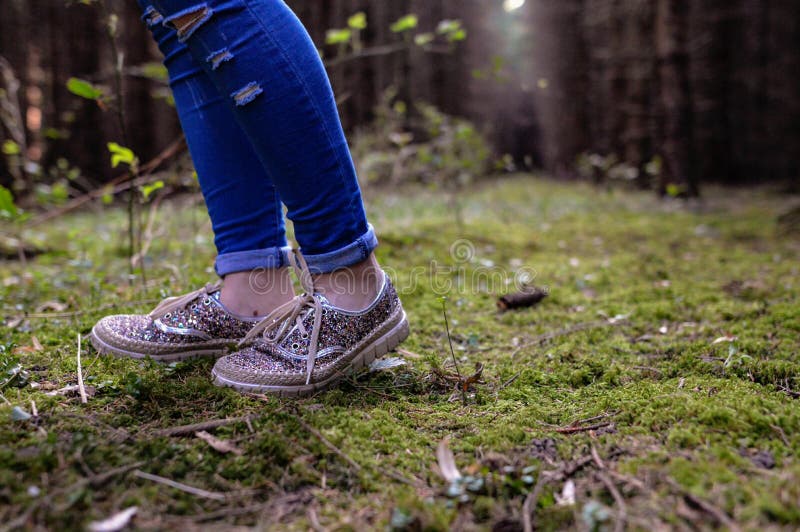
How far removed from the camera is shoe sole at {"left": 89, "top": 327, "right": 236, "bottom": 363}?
1.54 m

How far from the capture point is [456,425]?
127 cm

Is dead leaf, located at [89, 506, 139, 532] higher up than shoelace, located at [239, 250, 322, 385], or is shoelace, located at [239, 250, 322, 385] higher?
shoelace, located at [239, 250, 322, 385]

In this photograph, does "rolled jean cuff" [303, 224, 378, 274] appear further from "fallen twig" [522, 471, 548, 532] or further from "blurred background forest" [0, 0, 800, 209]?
"blurred background forest" [0, 0, 800, 209]

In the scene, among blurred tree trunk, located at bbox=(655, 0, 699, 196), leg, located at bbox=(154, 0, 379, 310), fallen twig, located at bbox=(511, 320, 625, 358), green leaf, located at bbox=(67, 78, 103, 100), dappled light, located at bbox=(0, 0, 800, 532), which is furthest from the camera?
blurred tree trunk, located at bbox=(655, 0, 699, 196)

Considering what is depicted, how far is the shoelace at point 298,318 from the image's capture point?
137cm

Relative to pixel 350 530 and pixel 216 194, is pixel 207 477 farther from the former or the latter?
pixel 216 194

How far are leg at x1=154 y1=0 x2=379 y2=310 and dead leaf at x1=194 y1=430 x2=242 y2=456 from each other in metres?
0.48

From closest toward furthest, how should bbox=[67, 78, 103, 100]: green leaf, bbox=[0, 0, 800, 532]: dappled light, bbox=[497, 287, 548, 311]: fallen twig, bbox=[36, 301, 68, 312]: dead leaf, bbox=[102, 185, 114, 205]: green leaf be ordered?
bbox=[0, 0, 800, 532]: dappled light, bbox=[67, 78, 103, 100]: green leaf, bbox=[36, 301, 68, 312]: dead leaf, bbox=[497, 287, 548, 311]: fallen twig, bbox=[102, 185, 114, 205]: green leaf

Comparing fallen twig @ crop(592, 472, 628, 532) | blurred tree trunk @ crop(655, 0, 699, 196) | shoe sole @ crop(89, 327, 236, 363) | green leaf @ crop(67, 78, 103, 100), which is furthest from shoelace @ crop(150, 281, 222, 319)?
blurred tree trunk @ crop(655, 0, 699, 196)

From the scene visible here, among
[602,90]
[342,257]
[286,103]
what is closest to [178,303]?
[342,257]

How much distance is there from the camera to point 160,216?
439cm

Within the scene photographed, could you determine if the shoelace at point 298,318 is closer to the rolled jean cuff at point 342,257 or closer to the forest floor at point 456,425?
the rolled jean cuff at point 342,257

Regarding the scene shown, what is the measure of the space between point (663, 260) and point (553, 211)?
2642 millimetres

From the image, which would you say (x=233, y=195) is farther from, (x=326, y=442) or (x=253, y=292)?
(x=326, y=442)
